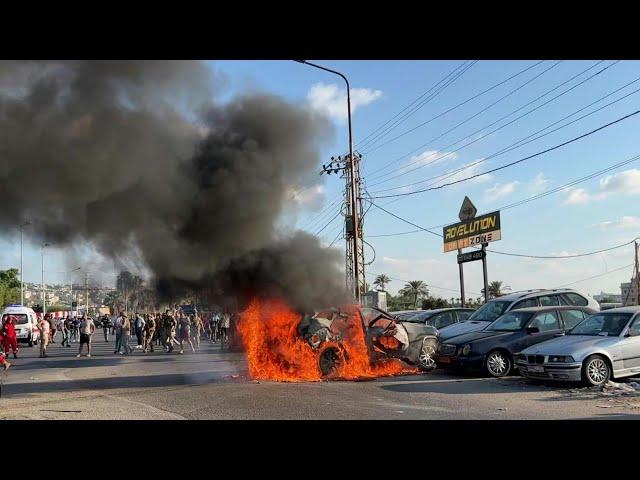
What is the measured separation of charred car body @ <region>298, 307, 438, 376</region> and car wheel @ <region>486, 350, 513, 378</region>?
139cm

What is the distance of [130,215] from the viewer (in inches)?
478

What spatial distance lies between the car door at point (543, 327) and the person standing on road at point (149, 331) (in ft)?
45.3

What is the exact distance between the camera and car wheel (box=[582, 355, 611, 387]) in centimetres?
972

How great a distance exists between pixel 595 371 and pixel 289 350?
5.59 m

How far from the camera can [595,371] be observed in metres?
9.79

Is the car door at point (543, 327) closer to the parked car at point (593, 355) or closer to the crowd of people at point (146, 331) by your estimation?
the parked car at point (593, 355)

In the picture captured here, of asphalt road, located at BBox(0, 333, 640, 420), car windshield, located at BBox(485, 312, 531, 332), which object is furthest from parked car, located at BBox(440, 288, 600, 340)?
asphalt road, located at BBox(0, 333, 640, 420)

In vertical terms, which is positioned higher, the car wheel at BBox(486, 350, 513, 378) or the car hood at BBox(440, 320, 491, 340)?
the car hood at BBox(440, 320, 491, 340)

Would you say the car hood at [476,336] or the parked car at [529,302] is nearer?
the car hood at [476,336]

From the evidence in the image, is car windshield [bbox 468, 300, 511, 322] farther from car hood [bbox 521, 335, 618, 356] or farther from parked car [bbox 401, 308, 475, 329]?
car hood [bbox 521, 335, 618, 356]

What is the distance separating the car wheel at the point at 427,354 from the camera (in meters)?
12.4

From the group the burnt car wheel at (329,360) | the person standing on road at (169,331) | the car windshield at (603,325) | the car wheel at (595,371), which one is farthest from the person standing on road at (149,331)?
the car wheel at (595,371)
